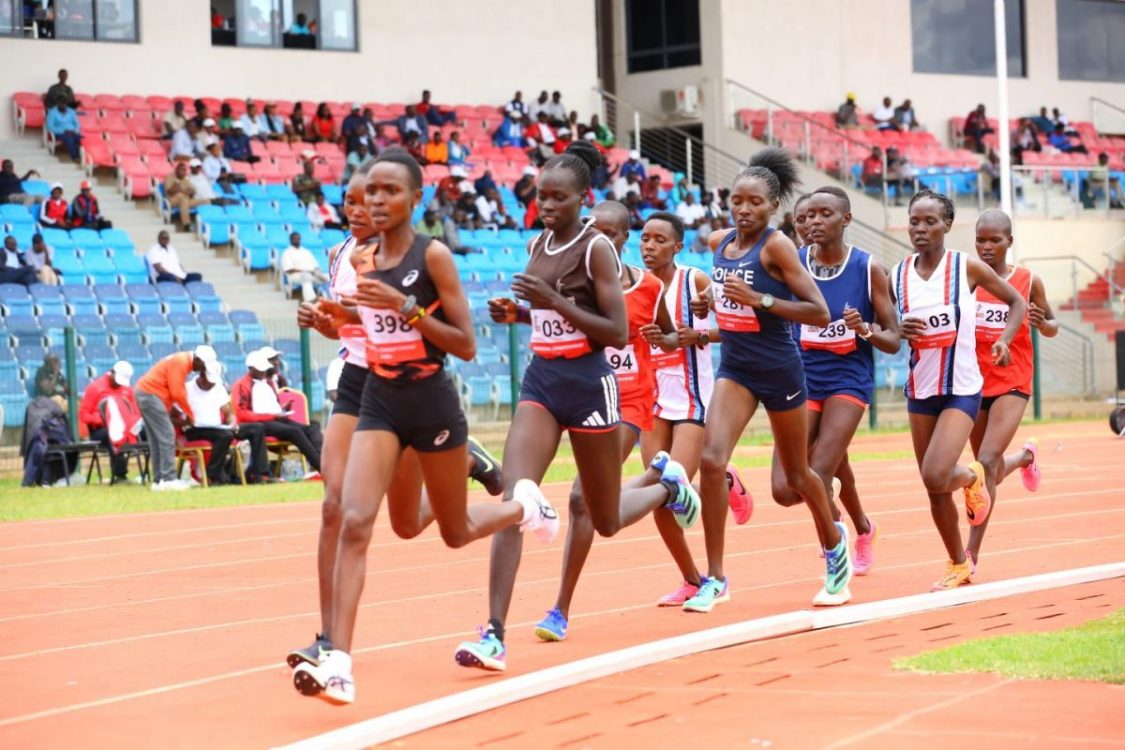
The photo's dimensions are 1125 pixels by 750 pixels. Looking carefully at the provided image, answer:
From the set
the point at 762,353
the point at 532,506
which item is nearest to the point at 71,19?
the point at 762,353

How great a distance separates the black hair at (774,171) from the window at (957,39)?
114ft

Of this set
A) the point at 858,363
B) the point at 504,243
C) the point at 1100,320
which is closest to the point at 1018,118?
the point at 1100,320

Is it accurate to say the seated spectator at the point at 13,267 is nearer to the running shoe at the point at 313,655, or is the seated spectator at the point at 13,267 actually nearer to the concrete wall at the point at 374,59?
the concrete wall at the point at 374,59

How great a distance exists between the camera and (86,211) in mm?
26172

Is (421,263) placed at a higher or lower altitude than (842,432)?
higher

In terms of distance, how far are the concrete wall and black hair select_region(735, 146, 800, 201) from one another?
886 inches

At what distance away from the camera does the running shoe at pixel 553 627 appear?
8.50m

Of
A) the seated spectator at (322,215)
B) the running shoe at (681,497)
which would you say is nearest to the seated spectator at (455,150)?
the seated spectator at (322,215)

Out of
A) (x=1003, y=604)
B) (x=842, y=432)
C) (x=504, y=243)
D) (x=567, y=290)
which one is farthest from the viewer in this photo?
(x=504, y=243)

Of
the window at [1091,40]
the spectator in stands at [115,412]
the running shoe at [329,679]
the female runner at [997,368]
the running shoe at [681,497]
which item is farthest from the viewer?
the window at [1091,40]

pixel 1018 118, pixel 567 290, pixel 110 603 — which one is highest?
pixel 1018 118

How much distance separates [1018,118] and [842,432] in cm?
3524

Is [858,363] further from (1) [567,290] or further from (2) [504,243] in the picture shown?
(2) [504,243]

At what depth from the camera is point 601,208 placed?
956 centimetres
